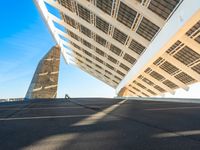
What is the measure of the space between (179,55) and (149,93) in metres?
29.4

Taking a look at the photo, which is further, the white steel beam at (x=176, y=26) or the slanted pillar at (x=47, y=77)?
the slanted pillar at (x=47, y=77)

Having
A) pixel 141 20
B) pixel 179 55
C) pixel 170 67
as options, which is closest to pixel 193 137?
pixel 141 20

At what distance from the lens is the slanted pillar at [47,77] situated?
133 ft

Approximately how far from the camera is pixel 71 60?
61281 mm

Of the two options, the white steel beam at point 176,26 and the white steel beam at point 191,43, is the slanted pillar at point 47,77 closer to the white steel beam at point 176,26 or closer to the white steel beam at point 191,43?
the white steel beam at point 176,26

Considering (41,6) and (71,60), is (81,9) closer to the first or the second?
(41,6)

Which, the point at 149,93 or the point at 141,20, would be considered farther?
the point at 149,93

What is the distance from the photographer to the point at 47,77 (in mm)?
42938

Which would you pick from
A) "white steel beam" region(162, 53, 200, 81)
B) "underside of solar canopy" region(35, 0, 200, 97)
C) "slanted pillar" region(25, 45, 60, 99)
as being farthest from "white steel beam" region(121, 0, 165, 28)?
"slanted pillar" region(25, 45, 60, 99)

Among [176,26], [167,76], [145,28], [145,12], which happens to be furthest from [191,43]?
[167,76]

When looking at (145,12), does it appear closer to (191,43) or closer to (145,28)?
(145,28)

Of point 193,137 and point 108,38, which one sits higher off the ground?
point 108,38

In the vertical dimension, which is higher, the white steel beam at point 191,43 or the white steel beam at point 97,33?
the white steel beam at point 97,33

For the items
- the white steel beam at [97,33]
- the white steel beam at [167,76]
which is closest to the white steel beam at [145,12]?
the white steel beam at [97,33]
